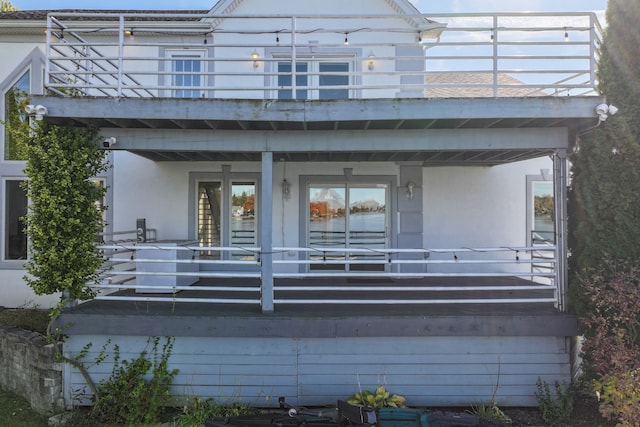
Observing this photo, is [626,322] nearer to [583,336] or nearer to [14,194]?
[583,336]

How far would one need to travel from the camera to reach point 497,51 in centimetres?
526

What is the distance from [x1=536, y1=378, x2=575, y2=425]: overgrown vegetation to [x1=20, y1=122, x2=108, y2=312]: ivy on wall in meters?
5.78

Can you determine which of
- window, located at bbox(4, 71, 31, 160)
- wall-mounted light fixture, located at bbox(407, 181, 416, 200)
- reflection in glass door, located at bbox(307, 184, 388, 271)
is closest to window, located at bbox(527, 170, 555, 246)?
wall-mounted light fixture, located at bbox(407, 181, 416, 200)

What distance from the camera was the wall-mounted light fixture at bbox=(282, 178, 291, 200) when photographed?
7.94 m

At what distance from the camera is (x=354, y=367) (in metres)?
4.96

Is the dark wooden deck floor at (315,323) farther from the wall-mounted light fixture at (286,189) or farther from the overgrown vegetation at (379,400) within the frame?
the wall-mounted light fixture at (286,189)

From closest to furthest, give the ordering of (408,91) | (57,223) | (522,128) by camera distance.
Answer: (57,223) < (522,128) < (408,91)

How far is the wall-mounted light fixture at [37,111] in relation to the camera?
4676 mm

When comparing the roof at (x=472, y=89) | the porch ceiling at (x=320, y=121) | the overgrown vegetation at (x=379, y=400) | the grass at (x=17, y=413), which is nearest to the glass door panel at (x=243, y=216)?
the porch ceiling at (x=320, y=121)

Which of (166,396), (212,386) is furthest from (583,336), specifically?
(166,396)

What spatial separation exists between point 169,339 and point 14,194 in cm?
591

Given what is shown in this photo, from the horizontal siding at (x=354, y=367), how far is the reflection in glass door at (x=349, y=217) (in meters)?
3.24

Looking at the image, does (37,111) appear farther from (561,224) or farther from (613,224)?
(613,224)

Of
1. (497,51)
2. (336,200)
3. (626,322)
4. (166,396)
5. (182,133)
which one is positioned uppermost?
(497,51)
